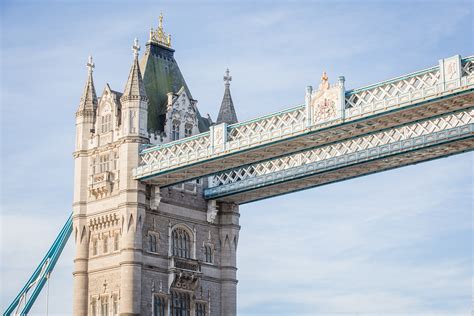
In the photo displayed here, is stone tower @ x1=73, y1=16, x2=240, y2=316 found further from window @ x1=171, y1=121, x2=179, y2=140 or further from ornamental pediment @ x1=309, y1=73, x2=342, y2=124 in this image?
ornamental pediment @ x1=309, y1=73, x2=342, y2=124

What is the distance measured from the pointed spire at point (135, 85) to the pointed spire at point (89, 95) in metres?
4.15

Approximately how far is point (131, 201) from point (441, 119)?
74.3 ft

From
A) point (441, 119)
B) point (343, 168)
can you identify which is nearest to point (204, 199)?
point (343, 168)

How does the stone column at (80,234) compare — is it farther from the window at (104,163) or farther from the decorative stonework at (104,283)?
the window at (104,163)

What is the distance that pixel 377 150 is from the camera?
69.3m

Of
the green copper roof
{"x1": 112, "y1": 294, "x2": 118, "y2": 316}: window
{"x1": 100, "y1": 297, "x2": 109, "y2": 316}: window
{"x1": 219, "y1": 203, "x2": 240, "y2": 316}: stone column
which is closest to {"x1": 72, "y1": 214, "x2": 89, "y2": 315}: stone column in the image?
{"x1": 100, "y1": 297, "x2": 109, "y2": 316}: window

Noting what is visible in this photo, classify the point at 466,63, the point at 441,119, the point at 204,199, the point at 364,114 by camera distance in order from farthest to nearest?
1. the point at 204,199
2. the point at 441,119
3. the point at 364,114
4. the point at 466,63

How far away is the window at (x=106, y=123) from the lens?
81.0m

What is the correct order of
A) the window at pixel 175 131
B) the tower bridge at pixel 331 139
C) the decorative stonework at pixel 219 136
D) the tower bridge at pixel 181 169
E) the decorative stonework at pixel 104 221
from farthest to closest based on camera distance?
the window at pixel 175 131, the decorative stonework at pixel 104 221, the decorative stonework at pixel 219 136, the tower bridge at pixel 181 169, the tower bridge at pixel 331 139

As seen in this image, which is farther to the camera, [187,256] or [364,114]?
[187,256]

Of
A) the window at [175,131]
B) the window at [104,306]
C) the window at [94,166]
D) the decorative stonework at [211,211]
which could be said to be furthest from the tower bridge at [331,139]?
the window at [104,306]

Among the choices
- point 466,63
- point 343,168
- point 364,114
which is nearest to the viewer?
point 466,63

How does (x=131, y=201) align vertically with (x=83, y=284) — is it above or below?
above

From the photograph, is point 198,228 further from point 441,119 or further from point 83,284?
point 441,119
